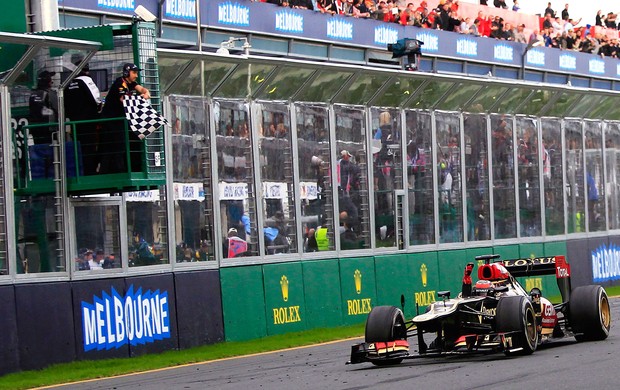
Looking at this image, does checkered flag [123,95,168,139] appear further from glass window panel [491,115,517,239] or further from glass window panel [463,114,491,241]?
glass window panel [491,115,517,239]

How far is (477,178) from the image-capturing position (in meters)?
25.8

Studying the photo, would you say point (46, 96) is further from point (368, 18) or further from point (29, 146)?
point (368, 18)

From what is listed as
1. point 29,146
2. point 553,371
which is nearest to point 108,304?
point 29,146

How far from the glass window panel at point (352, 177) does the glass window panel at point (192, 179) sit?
331 cm

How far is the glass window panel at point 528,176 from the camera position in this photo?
2725 cm

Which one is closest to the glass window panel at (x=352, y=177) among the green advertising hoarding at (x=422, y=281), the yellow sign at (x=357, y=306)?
the yellow sign at (x=357, y=306)

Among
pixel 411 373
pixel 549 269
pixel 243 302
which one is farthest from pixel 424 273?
pixel 411 373

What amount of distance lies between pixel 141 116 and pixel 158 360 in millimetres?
3118

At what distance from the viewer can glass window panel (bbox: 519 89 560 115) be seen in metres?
27.2

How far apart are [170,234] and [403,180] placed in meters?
6.35

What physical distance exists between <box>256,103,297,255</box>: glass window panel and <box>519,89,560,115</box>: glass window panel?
25.0ft

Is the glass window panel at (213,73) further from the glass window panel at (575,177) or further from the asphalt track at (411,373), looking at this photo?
the glass window panel at (575,177)

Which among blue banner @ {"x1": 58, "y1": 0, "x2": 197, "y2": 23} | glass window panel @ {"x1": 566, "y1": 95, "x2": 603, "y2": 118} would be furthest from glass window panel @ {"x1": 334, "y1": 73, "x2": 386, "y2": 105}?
glass window panel @ {"x1": 566, "y1": 95, "x2": 603, "y2": 118}

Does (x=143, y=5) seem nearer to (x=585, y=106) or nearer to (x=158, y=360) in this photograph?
(x=585, y=106)
